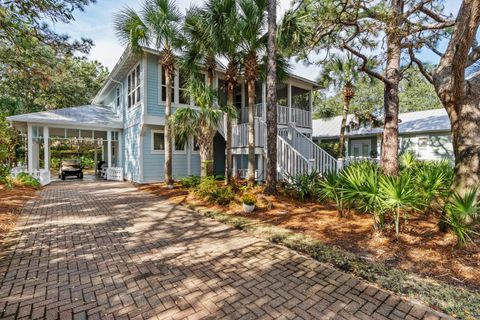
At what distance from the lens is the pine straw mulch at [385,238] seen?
11.4 feet

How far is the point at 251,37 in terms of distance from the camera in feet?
27.3

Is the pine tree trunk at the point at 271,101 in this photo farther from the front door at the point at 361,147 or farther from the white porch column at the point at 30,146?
the front door at the point at 361,147

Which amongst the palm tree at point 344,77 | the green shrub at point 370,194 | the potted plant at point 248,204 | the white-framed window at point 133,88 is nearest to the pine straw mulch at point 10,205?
the potted plant at point 248,204

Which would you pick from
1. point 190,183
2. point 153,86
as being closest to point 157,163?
point 190,183

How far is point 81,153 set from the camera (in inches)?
1148

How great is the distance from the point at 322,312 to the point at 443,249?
2.87 meters

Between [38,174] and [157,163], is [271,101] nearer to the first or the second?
[157,163]

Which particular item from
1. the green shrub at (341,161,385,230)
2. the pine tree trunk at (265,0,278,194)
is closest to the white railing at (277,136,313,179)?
the pine tree trunk at (265,0,278,194)

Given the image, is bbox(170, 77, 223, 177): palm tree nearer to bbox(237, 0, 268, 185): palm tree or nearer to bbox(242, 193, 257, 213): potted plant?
bbox(237, 0, 268, 185): palm tree

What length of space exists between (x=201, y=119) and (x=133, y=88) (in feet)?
21.3

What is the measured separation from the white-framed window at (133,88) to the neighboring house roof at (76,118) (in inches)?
72.2

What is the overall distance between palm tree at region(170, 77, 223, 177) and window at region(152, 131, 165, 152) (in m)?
3.50

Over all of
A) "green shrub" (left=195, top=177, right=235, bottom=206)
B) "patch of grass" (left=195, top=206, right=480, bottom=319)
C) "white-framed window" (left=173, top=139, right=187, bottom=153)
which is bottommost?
"patch of grass" (left=195, top=206, right=480, bottom=319)

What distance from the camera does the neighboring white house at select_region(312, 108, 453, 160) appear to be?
14.3 metres
